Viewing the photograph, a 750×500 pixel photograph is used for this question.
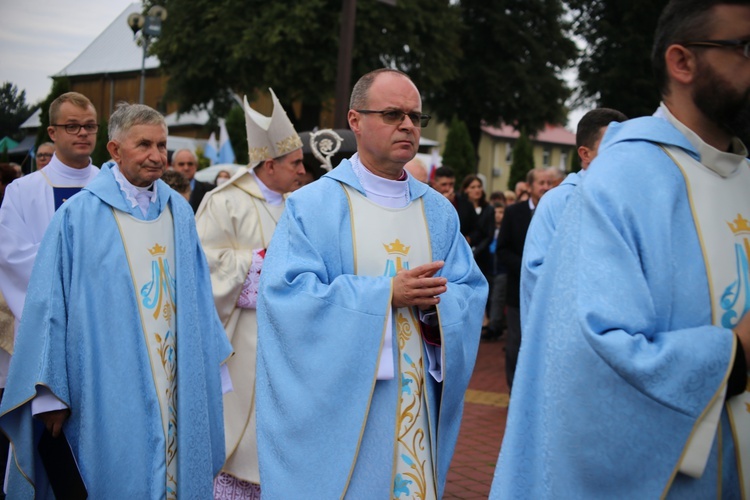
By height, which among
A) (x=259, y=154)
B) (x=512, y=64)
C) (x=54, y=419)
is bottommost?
(x=54, y=419)

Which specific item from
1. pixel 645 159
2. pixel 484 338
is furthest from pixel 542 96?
pixel 645 159

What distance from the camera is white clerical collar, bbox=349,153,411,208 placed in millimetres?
3645

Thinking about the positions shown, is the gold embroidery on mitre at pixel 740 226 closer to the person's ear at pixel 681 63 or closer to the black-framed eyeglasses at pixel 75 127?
the person's ear at pixel 681 63

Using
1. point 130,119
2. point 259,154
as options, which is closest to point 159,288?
point 130,119

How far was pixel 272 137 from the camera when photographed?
567 cm

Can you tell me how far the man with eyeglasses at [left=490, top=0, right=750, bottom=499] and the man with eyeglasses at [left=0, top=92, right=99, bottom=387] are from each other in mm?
3575

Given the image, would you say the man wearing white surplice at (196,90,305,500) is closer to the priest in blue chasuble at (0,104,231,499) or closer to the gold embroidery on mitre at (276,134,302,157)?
the gold embroidery on mitre at (276,134,302,157)

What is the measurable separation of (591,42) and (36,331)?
3202 cm

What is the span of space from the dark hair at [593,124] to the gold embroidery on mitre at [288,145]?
1810 millimetres

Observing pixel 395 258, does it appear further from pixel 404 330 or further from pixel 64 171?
pixel 64 171

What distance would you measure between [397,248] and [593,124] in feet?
6.09

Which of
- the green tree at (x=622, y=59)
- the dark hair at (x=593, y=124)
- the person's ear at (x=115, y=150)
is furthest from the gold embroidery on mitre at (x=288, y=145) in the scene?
the green tree at (x=622, y=59)

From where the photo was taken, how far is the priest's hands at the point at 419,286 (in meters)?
3.22

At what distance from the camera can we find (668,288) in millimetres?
2014
